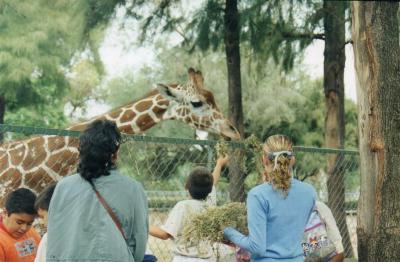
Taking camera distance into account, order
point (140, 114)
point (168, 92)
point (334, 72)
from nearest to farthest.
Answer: point (140, 114) < point (168, 92) < point (334, 72)

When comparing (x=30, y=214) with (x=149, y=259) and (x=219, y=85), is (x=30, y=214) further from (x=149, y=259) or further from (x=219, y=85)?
(x=219, y=85)

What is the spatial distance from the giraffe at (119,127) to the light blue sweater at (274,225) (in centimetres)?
299

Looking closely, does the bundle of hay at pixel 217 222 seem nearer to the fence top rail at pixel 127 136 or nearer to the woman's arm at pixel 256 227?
the woman's arm at pixel 256 227

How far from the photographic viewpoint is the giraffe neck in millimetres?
7570

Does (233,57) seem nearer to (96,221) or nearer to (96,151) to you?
(96,151)

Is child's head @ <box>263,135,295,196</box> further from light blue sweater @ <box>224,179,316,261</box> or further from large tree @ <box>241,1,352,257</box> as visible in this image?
large tree @ <box>241,1,352,257</box>

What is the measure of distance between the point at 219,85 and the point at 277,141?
19.5m

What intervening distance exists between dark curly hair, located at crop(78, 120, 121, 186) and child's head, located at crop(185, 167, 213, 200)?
1.27m

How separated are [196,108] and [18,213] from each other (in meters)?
4.67

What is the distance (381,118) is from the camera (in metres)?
4.26

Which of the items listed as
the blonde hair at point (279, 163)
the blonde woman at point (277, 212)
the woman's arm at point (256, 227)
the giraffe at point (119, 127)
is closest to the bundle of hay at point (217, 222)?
the blonde woman at point (277, 212)

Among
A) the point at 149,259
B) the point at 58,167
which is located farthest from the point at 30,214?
the point at 58,167

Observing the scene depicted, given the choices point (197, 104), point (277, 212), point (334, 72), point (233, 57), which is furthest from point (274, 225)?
point (334, 72)

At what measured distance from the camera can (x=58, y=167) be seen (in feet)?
20.7
